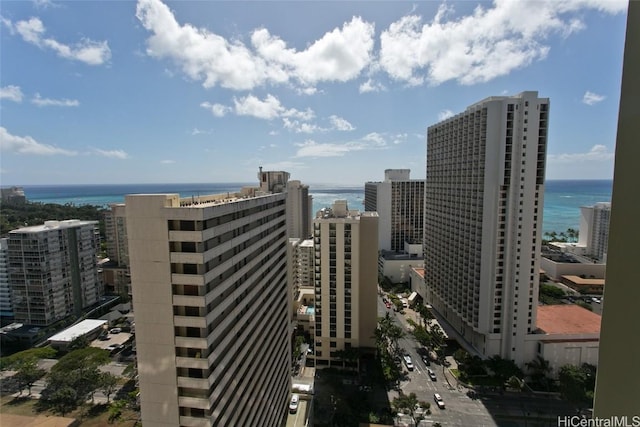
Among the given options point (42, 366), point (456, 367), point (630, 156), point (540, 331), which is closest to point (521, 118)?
point (540, 331)

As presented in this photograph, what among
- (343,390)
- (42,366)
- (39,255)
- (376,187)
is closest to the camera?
(343,390)

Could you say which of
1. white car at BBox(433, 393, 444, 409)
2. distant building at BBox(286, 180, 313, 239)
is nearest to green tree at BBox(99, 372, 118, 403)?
white car at BBox(433, 393, 444, 409)

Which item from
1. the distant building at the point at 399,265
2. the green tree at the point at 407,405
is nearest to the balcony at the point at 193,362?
the green tree at the point at 407,405

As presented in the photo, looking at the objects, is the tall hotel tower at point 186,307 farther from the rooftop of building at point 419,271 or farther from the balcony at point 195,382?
the rooftop of building at point 419,271

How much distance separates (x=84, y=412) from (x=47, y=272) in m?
20.2

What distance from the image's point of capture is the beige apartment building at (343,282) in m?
25.2

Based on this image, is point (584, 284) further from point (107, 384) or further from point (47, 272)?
point (47, 272)

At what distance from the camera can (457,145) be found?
94.7ft

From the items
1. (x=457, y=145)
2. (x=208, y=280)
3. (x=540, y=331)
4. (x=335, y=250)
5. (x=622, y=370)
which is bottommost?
(x=540, y=331)

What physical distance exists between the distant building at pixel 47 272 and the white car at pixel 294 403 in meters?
31.8

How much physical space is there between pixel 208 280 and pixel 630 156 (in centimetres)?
888

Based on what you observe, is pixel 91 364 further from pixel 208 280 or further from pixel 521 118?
pixel 521 118

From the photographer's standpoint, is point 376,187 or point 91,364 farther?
point 376,187

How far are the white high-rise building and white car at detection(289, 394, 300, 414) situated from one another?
2253 inches
